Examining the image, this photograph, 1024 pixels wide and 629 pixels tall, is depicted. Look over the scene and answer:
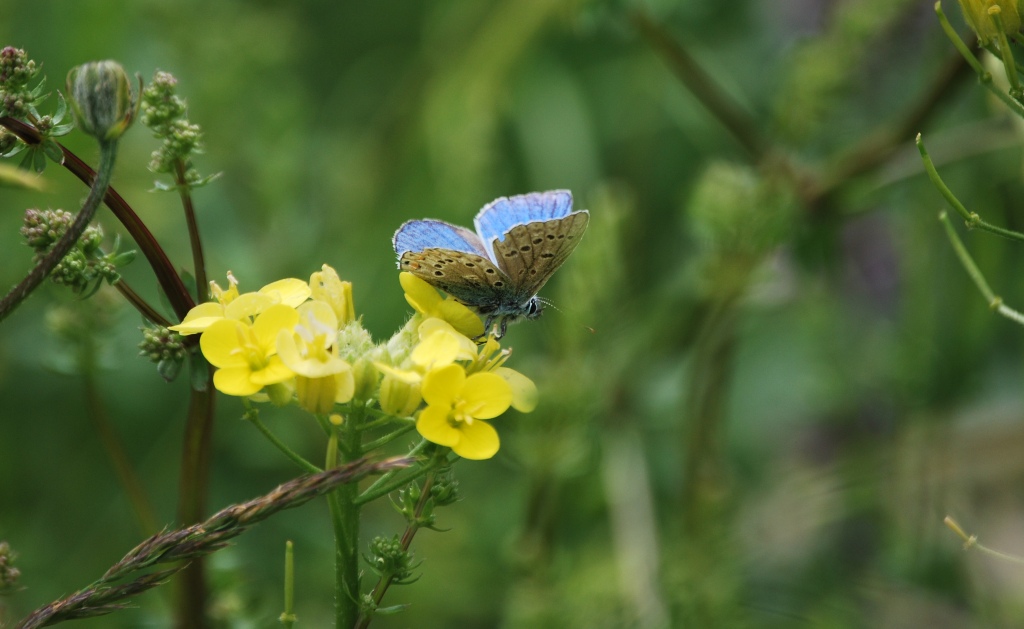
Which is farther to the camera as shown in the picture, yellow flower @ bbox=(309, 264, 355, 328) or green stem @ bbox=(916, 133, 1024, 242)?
yellow flower @ bbox=(309, 264, 355, 328)

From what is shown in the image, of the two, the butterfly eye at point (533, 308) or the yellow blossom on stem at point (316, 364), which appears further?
the butterfly eye at point (533, 308)

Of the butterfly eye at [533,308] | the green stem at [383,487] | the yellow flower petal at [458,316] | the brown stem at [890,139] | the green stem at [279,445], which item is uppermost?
the brown stem at [890,139]

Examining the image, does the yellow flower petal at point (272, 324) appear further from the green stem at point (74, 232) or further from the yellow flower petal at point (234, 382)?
the green stem at point (74, 232)

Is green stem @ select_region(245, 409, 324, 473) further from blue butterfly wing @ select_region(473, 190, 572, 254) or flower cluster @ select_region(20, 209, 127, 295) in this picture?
blue butterfly wing @ select_region(473, 190, 572, 254)

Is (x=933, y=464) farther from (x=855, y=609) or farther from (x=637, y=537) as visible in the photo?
(x=637, y=537)

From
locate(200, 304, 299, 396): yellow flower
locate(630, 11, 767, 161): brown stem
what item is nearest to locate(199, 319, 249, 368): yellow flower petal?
locate(200, 304, 299, 396): yellow flower

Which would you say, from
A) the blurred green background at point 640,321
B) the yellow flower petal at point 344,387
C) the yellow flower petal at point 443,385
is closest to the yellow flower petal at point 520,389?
the yellow flower petal at point 443,385

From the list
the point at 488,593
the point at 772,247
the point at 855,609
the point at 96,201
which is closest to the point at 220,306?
the point at 96,201

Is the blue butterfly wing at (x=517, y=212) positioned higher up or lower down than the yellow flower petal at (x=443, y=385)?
higher up
